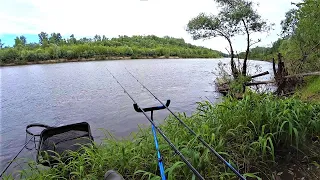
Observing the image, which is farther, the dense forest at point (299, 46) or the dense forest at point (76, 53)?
the dense forest at point (76, 53)

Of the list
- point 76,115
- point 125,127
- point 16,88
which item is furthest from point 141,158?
point 16,88

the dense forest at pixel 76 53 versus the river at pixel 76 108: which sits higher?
the dense forest at pixel 76 53

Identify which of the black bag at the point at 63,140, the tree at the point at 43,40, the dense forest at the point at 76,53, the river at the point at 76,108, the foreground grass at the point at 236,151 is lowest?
the river at the point at 76,108

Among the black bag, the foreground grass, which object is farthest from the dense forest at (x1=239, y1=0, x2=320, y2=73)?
the black bag

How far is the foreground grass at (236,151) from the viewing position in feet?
8.36

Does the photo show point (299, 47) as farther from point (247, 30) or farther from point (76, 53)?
point (76, 53)

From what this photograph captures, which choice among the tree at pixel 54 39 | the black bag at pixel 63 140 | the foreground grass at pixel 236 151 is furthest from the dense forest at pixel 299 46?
the tree at pixel 54 39

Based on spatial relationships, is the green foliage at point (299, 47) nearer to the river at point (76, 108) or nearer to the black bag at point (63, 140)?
the river at point (76, 108)

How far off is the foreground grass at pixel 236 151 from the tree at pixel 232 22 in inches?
386

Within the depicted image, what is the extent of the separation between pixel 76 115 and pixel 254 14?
11.1 meters

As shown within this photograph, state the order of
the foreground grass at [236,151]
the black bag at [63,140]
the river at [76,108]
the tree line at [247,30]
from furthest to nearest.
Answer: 1. the tree line at [247,30]
2. the river at [76,108]
3. the black bag at [63,140]
4. the foreground grass at [236,151]

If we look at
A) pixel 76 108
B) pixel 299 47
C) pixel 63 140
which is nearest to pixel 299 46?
pixel 299 47

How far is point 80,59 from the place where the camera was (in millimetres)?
46625

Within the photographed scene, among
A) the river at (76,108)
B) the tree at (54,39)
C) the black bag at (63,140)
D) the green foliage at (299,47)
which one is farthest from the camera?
the tree at (54,39)
